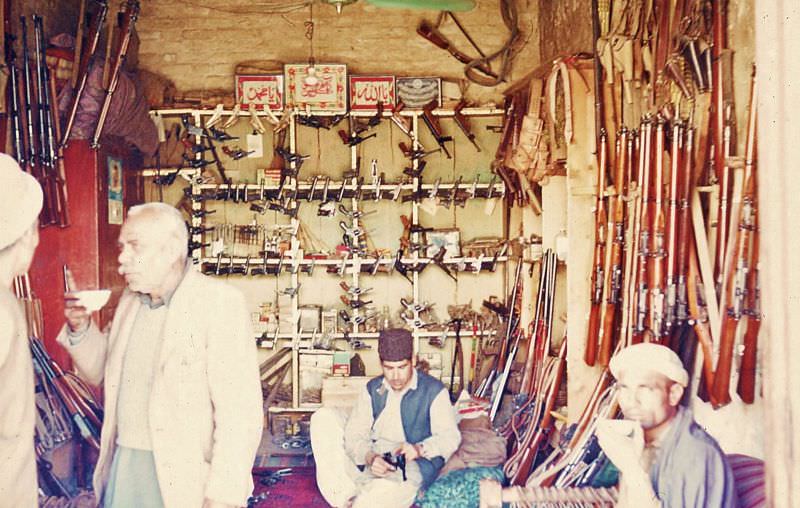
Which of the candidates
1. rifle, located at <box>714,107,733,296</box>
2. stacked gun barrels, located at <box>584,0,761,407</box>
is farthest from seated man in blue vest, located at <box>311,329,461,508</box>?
rifle, located at <box>714,107,733,296</box>

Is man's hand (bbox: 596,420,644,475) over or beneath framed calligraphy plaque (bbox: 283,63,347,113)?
beneath

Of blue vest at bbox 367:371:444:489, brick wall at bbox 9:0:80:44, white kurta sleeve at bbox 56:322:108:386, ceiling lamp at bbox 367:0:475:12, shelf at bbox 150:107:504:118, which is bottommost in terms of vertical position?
blue vest at bbox 367:371:444:489

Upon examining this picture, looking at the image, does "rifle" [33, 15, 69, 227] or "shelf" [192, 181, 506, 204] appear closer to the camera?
"rifle" [33, 15, 69, 227]

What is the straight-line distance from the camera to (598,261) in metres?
4.07

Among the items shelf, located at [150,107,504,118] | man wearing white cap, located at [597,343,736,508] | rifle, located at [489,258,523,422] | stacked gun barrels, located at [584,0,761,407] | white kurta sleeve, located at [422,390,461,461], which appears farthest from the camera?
shelf, located at [150,107,504,118]

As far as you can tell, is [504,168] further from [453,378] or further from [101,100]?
[101,100]

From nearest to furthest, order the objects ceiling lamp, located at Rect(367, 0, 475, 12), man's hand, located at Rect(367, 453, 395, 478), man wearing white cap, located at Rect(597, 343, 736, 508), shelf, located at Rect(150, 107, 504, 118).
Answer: man wearing white cap, located at Rect(597, 343, 736, 508)
ceiling lamp, located at Rect(367, 0, 475, 12)
man's hand, located at Rect(367, 453, 395, 478)
shelf, located at Rect(150, 107, 504, 118)

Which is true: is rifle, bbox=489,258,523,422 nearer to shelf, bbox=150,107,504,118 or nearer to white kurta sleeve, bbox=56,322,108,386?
shelf, bbox=150,107,504,118

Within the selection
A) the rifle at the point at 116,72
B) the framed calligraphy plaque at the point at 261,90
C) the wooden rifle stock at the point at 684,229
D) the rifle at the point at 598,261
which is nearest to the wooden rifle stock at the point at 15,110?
the rifle at the point at 116,72

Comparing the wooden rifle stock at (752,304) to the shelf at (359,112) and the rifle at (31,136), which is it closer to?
the rifle at (31,136)

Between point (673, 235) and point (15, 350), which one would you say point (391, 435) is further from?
point (15, 350)

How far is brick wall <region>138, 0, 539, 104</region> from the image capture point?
691 centimetres

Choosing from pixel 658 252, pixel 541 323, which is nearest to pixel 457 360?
pixel 541 323

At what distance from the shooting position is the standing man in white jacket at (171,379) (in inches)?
105
